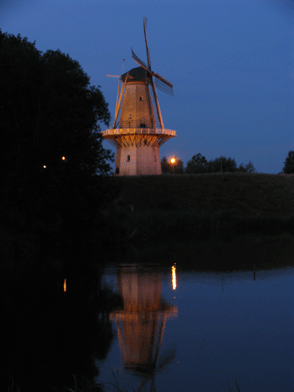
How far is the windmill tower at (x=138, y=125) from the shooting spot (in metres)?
45.6

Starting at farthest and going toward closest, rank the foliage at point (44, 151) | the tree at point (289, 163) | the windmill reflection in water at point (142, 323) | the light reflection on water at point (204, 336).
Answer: the tree at point (289, 163) → the foliage at point (44, 151) → the windmill reflection in water at point (142, 323) → the light reflection on water at point (204, 336)

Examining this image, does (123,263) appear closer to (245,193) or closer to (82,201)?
(82,201)

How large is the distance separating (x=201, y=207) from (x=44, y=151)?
2424 centimetres

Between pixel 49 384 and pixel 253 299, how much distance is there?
556 cm

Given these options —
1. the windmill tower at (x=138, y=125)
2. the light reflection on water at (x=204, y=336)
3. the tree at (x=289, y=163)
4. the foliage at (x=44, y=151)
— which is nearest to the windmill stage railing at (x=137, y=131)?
the windmill tower at (x=138, y=125)

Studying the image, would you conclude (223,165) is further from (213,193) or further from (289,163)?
(213,193)

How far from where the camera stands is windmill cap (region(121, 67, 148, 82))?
4583 centimetres

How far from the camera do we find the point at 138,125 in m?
45.6

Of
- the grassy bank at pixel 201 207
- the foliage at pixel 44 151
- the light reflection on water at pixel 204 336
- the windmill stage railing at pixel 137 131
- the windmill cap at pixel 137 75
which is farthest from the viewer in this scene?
the windmill cap at pixel 137 75

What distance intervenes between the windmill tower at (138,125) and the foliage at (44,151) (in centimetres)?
2665

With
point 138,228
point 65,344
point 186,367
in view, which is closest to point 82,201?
point 138,228

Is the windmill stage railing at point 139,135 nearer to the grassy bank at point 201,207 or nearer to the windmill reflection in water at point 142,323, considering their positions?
the grassy bank at point 201,207

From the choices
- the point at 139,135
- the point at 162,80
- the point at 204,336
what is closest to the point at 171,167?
the point at 162,80

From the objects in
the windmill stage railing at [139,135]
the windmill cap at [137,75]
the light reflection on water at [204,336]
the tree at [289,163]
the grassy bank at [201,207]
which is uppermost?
the windmill cap at [137,75]
